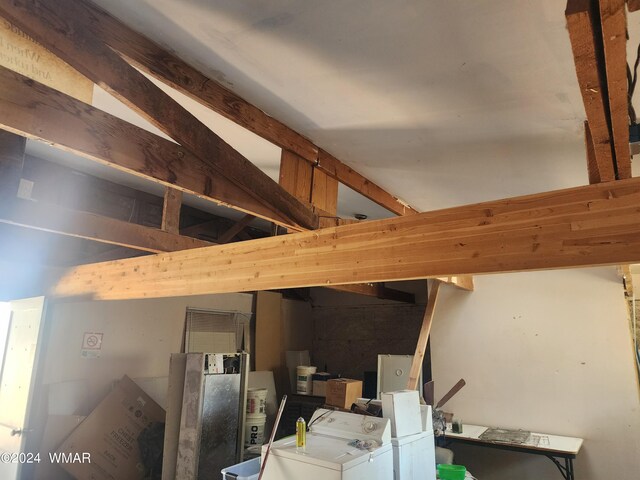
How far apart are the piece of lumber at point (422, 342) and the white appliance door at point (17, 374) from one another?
11.9 ft

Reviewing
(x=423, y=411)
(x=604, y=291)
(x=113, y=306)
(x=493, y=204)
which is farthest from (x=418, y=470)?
(x=113, y=306)

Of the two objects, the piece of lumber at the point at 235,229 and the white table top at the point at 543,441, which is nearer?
the white table top at the point at 543,441

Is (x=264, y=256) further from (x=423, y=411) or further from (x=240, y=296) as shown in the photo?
(x=240, y=296)

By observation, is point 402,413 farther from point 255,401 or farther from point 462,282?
point 255,401

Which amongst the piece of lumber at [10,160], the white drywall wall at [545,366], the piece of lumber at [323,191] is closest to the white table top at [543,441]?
the white drywall wall at [545,366]

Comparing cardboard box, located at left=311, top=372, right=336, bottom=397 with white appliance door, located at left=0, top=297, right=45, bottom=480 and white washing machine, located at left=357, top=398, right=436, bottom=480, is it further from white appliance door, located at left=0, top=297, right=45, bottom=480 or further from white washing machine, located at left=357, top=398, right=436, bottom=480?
white appliance door, located at left=0, top=297, right=45, bottom=480

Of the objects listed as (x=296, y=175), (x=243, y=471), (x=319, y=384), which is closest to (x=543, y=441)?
(x=243, y=471)

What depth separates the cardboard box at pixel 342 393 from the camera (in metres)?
Result: 3.75

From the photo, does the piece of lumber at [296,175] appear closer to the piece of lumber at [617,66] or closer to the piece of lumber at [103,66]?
the piece of lumber at [103,66]

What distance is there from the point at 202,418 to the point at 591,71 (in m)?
4.16

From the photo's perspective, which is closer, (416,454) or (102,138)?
(102,138)

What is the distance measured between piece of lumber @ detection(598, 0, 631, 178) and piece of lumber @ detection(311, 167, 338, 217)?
5.05 ft

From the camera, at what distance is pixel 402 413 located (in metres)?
2.58

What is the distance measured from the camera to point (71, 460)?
3977 millimetres
